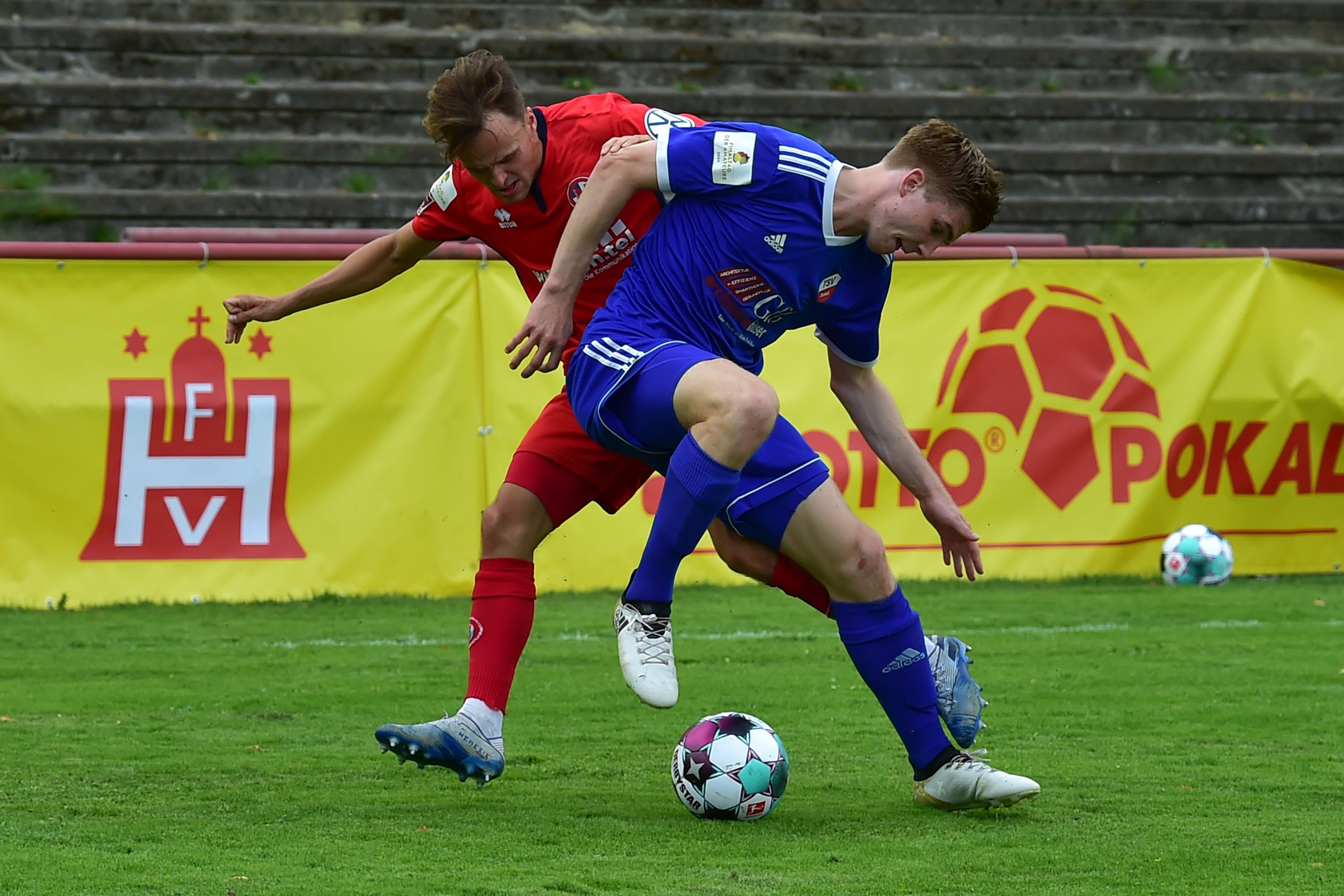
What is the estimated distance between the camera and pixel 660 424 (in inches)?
151

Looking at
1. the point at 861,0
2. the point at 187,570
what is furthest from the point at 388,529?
the point at 861,0

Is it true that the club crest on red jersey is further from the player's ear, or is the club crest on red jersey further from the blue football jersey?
the player's ear

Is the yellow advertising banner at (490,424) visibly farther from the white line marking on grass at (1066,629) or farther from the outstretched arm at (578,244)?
the outstretched arm at (578,244)

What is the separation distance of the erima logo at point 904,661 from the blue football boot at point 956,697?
3.4 inches

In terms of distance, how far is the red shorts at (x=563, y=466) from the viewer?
4.43 metres

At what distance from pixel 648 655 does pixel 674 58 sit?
1194 centimetres

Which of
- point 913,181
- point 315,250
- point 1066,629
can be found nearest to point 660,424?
point 913,181

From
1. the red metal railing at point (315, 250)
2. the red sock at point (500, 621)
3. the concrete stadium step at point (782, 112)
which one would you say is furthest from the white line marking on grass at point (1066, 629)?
the concrete stadium step at point (782, 112)

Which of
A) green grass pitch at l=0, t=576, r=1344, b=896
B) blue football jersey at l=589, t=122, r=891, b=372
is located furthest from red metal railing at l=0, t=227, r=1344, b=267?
blue football jersey at l=589, t=122, r=891, b=372

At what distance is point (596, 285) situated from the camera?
175 inches

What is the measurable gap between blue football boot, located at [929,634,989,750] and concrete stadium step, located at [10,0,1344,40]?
12.0 m

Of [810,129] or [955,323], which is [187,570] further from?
[810,129]

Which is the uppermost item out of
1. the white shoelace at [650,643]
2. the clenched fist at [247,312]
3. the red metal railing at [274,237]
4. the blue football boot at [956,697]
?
the red metal railing at [274,237]

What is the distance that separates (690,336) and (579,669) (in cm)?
267
